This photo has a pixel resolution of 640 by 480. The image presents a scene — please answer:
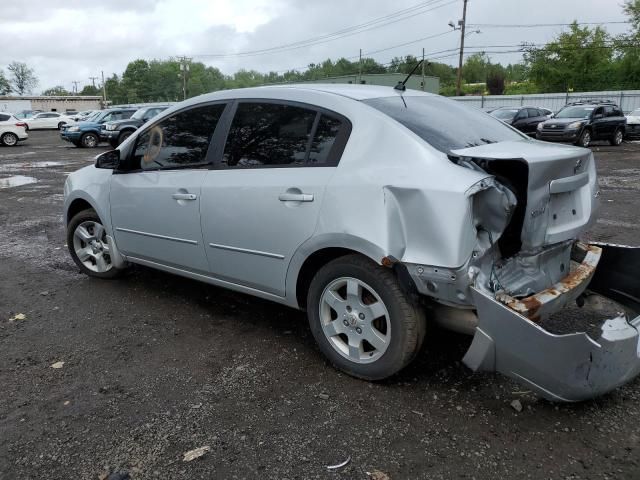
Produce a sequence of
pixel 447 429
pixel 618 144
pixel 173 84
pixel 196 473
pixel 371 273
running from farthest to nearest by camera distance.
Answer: pixel 173 84
pixel 618 144
pixel 371 273
pixel 447 429
pixel 196 473

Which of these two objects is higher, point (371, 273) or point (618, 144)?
point (371, 273)

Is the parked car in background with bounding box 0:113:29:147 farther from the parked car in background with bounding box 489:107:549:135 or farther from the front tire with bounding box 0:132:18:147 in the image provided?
the parked car in background with bounding box 489:107:549:135

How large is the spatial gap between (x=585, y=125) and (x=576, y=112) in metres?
1.20

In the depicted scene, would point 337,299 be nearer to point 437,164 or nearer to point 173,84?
point 437,164

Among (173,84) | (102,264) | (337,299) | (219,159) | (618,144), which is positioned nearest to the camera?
(337,299)

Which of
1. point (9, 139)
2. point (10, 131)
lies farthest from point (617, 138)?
point (9, 139)

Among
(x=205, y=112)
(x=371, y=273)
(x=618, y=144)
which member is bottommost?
(x=618, y=144)

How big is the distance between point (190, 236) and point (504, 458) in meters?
2.57

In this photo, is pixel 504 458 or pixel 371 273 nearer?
pixel 504 458

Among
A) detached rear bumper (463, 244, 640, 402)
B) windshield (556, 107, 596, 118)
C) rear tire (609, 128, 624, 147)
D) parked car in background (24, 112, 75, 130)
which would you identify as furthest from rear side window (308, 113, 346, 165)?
parked car in background (24, 112, 75, 130)

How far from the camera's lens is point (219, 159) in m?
3.84

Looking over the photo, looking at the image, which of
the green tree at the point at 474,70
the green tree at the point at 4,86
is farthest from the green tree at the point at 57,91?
the green tree at the point at 474,70

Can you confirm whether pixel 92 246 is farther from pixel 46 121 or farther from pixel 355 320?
pixel 46 121

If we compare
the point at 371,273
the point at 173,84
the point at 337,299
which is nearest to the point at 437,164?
the point at 371,273
